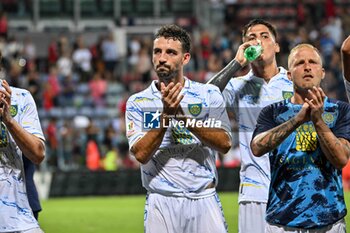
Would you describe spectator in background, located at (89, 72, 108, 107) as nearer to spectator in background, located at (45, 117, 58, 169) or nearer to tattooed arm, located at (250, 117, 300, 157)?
spectator in background, located at (45, 117, 58, 169)

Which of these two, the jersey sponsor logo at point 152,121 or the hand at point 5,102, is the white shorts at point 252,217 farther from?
the hand at point 5,102

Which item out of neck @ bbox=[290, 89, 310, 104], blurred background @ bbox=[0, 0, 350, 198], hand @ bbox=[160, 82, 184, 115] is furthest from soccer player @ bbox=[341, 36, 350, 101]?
blurred background @ bbox=[0, 0, 350, 198]

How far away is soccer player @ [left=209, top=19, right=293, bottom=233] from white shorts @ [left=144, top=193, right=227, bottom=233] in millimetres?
1184

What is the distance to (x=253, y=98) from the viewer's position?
26.8 ft

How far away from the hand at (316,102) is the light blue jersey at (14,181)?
192 centimetres

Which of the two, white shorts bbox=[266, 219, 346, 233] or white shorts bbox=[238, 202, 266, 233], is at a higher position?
white shorts bbox=[266, 219, 346, 233]

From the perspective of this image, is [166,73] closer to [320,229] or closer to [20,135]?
[20,135]

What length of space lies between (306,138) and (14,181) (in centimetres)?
203

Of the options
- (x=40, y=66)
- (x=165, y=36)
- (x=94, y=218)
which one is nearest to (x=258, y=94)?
(x=165, y=36)

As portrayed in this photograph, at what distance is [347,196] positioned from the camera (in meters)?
17.9

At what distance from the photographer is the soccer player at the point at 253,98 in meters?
7.82

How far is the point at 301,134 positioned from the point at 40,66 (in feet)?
73.7

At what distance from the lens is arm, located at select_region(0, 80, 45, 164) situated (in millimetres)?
6145

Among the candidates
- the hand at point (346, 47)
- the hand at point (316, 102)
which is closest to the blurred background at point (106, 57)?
the hand at point (346, 47)
